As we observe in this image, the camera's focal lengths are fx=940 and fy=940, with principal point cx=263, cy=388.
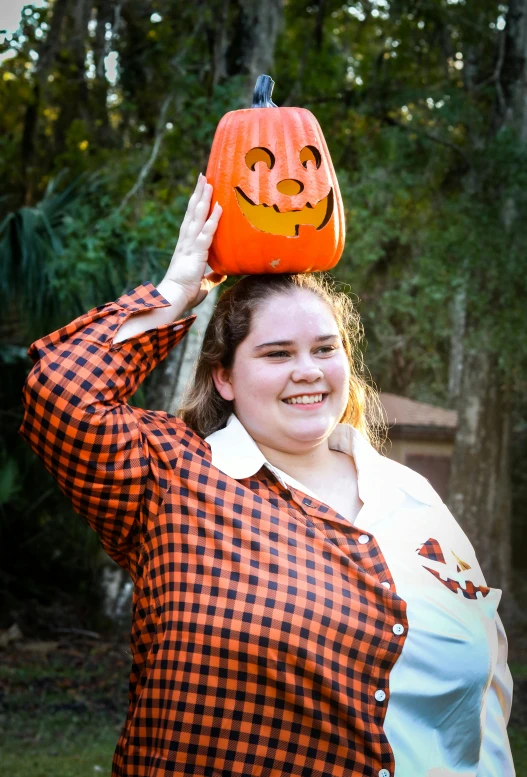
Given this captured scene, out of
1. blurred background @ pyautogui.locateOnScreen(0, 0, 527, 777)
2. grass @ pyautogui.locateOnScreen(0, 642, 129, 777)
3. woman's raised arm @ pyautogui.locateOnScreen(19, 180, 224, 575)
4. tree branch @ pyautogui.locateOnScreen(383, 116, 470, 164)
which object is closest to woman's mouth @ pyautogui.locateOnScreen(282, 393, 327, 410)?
woman's raised arm @ pyautogui.locateOnScreen(19, 180, 224, 575)

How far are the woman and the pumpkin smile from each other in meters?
0.14

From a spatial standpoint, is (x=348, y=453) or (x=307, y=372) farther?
(x=348, y=453)

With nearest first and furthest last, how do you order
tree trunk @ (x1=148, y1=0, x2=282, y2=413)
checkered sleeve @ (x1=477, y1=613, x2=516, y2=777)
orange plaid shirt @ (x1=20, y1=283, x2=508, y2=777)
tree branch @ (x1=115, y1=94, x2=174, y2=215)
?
orange plaid shirt @ (x1=20, y1=283, x2=508, y2=777) → checkered sleeve @ (x1=477, y1=613, x2=516, y2=777) → tree branch @ (x1=115, y1=94, x2=174, y2=215) → tree trunk @ (x1=148, y1=0, x2=282, y2=413)

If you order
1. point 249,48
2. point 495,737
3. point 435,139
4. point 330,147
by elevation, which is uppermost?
point 249,48

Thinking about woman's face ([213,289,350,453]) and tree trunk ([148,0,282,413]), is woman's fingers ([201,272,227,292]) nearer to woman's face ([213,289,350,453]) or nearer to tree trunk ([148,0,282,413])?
woman's face ([213,289,350,453])

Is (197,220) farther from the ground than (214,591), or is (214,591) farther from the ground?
(197,220)

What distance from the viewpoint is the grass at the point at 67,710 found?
541 centimetres

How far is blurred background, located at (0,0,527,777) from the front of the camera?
22.9 ft

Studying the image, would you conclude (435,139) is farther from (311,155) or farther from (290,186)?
(290,186)

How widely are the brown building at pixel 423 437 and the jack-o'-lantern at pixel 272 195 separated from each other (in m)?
12.2

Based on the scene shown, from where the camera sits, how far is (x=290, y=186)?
2.54m

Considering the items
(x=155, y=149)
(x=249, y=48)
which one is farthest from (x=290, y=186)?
(x=249, y=48)

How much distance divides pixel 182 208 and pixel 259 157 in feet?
15.3

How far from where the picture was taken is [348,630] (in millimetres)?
1989
